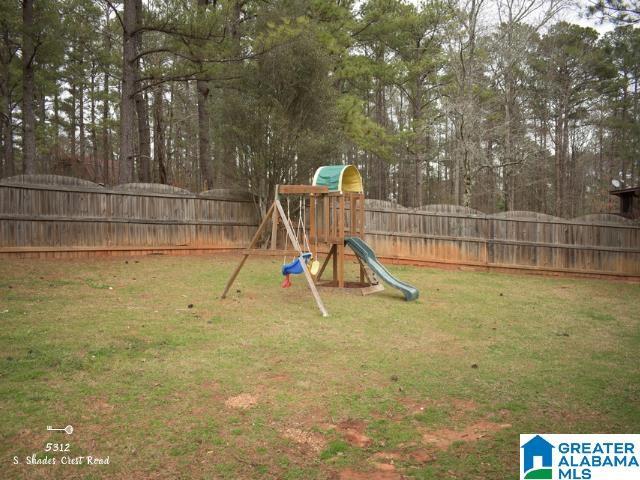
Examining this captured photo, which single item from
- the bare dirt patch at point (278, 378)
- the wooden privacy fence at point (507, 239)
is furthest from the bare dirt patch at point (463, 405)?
the wooden privacy fence at point (507, 239)

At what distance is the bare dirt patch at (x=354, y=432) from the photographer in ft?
10.9

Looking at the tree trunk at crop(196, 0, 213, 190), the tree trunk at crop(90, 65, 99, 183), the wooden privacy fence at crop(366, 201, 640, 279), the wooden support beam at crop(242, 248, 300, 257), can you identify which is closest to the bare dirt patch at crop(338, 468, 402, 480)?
the wooden support beam at crop(242, 248, 300, 257)

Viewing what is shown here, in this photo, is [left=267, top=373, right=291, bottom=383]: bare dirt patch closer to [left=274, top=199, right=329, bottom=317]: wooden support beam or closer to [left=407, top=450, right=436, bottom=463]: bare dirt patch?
[left=407, top=450, right=436, bottom=463]: bare dirt patch

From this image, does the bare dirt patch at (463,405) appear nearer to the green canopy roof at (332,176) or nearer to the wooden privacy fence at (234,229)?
the green canopy roof at (332,176)

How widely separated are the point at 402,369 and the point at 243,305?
3.48 metres

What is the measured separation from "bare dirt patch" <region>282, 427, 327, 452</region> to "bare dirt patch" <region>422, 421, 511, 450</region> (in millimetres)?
748

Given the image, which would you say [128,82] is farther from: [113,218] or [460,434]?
[460,434]

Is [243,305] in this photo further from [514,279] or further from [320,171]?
[514,279]

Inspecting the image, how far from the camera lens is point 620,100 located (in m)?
23.5

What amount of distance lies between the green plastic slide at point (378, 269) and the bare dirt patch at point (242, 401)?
5136 millimetres

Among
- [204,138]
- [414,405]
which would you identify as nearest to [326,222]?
[414,405]

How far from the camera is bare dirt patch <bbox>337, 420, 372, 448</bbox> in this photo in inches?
130

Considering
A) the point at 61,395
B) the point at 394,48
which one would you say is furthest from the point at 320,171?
the point at 394,48

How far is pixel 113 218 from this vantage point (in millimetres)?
12602
